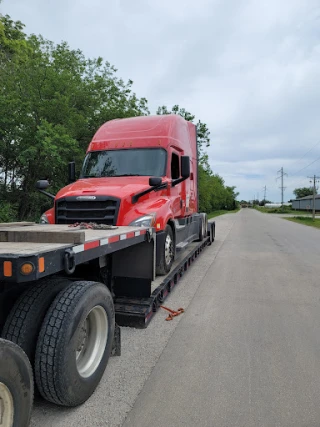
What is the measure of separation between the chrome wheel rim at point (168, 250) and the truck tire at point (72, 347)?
3.00 metres

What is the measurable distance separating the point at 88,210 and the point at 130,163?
175cm

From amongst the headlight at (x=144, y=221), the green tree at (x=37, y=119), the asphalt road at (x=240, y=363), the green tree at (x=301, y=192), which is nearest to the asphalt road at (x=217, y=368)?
the asphalt road at (x=240, y=363)

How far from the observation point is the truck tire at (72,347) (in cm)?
236

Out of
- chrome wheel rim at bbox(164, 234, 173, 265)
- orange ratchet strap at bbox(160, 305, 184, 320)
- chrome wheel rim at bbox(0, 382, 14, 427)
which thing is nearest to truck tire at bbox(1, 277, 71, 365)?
chrome wheel rim at bbox(0, 382, 14, 427)

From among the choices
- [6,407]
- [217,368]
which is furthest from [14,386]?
[217,368]

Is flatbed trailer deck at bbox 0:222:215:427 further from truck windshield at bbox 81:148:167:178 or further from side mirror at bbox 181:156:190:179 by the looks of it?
side mirror at bbox 181:156:190:179

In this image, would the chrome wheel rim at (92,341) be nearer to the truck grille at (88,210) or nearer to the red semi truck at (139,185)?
the red semi truck at (139,185)

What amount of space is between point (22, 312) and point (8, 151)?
10558 millimetres

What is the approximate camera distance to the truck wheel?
5.65m

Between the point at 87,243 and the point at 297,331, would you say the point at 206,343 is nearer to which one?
the point at 297,331

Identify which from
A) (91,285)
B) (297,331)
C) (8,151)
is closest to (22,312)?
(91,285)

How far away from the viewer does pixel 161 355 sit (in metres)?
3.54

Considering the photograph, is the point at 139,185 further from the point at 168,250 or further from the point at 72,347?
the point at 72,347

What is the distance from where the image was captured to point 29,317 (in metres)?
2.47
